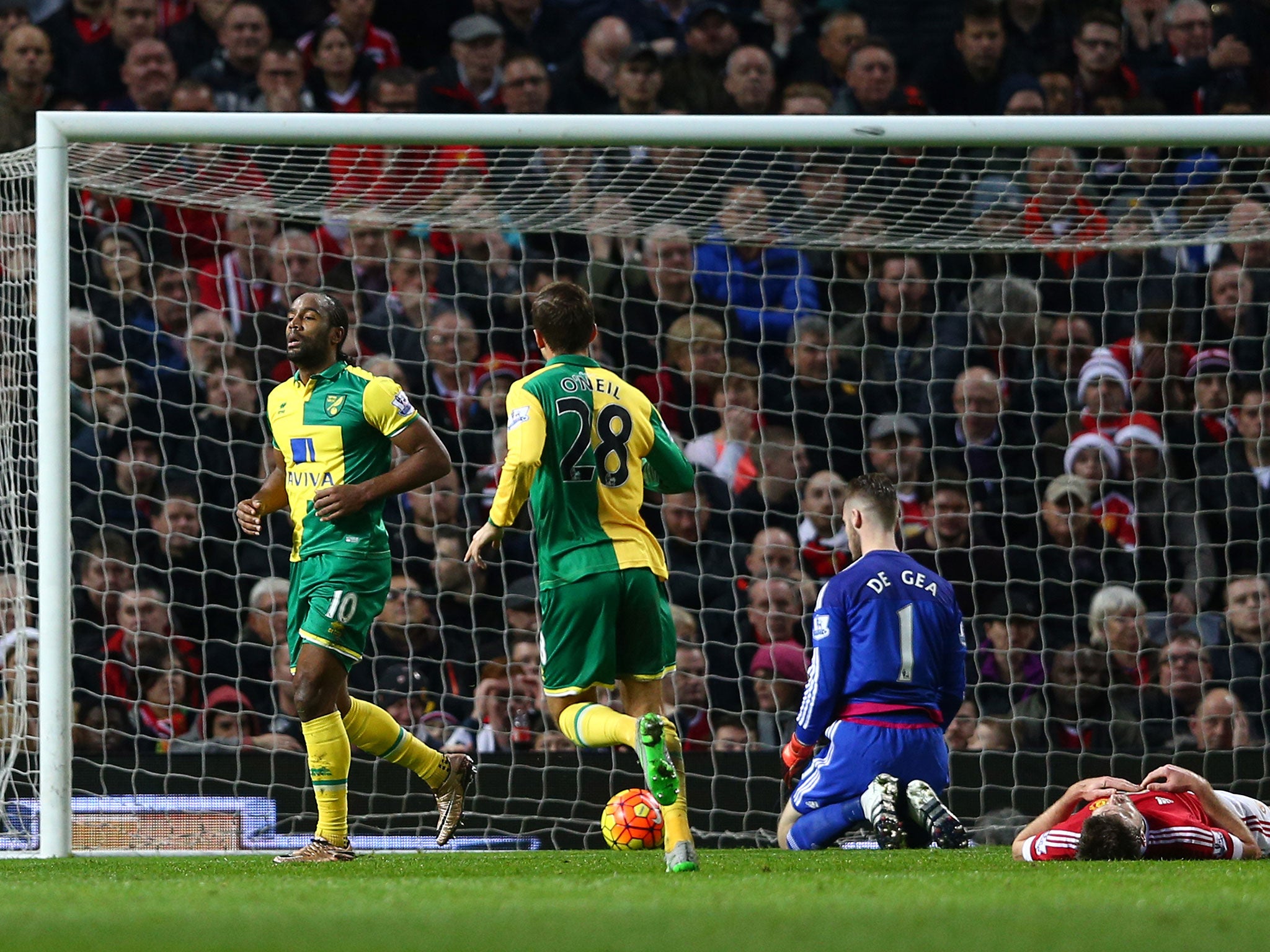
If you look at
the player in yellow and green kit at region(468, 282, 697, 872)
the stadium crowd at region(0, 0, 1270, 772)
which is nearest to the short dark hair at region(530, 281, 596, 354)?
the player in yellow and green kit at region(468, 282, 697, 872)

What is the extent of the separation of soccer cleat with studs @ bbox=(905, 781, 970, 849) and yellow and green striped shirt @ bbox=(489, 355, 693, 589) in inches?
40.3

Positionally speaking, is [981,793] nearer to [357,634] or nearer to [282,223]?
[357,634]

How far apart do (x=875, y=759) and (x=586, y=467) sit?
1329mm

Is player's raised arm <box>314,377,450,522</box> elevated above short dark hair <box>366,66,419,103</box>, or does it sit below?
below

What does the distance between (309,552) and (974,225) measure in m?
3.63

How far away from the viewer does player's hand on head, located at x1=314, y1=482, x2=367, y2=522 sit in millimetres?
4762

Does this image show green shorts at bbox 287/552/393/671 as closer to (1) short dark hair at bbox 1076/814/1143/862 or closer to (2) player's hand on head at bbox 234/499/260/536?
(2) player's hand on head at bbox 234/499/260/536

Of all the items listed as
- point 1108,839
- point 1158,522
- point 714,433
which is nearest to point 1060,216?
point 1158,522

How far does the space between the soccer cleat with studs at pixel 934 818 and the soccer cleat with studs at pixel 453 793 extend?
1469mm

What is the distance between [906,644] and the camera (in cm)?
511

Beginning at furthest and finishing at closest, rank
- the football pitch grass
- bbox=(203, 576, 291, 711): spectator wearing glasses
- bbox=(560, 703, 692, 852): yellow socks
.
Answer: bbox=(203, 576, 291, 711): spectator wearing glasses, bbox=(560, 703, 692, 852): yellow socks, the football pitch grass

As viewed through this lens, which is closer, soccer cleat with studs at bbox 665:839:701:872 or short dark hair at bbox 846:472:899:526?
soccer cleat with studs at bbox 665:839:701:872

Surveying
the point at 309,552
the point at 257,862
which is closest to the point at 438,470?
the point at 309,552

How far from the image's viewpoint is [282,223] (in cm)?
808
